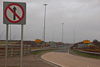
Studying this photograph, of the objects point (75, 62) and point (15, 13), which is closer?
point (15, 13)

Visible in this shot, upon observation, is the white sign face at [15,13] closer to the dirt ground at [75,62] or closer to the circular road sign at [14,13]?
the circular road sign at [14,13]

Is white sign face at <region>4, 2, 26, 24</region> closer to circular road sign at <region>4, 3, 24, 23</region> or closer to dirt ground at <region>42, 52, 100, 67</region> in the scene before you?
circular road sign at <region>4, 3, 24, 23</region>

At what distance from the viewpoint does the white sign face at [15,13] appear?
880cm

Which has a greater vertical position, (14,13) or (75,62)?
(14,13)

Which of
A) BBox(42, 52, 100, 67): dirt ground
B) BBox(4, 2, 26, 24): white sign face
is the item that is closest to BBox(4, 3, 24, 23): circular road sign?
BBox(4, 2, 26, 24): white sign face

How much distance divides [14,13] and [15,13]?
0.05 metres

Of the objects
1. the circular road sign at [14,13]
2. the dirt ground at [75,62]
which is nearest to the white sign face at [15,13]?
the circular road sign at [14,13]

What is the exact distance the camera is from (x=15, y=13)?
8820 mm

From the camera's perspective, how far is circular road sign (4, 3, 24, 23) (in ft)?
28.9

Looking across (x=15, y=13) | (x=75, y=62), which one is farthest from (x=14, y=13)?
(x=75, y=62)

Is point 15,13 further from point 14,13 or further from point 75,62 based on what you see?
point 75,62

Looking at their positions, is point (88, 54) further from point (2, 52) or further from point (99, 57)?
point (2, 52)

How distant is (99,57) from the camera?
105 ft

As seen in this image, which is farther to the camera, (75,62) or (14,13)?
(75,62)
